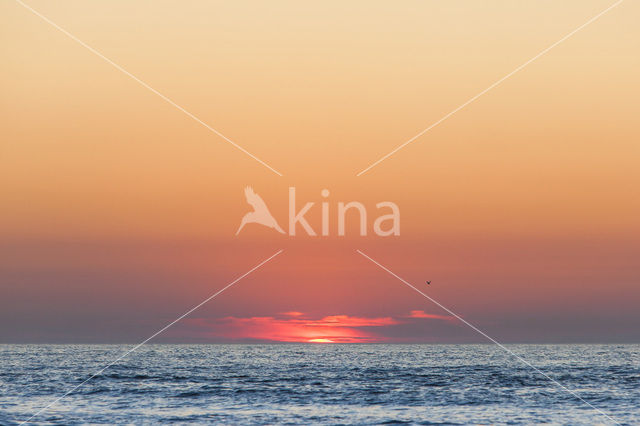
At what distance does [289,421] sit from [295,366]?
47371 millimetres

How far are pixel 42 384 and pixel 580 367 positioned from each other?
2374 inches

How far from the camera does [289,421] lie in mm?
47438

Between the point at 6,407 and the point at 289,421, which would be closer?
the point at 289,421

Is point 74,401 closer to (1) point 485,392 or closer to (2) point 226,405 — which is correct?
(2) point 226,405

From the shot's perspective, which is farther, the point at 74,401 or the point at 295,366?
the point at 295,366

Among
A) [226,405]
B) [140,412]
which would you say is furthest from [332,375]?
[140,412]

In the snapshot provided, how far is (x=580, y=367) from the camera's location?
93188 millimetres

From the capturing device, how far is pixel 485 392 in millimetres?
61938

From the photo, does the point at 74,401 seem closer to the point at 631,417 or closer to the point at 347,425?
the point at 347,425

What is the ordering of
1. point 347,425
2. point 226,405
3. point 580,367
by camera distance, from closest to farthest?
1. point 347,425
2. point 226,405
3. point 580,367

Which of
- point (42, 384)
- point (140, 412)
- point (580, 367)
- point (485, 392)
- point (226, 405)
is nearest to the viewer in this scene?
point (140, 412)

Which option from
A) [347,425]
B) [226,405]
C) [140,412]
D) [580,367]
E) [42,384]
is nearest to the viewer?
[347,425]

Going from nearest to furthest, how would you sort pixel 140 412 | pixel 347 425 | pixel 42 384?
pixel 347 425 < pixel 140 412 < pixel 42 384

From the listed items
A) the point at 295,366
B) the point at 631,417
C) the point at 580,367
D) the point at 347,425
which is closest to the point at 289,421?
the point at 347,425
